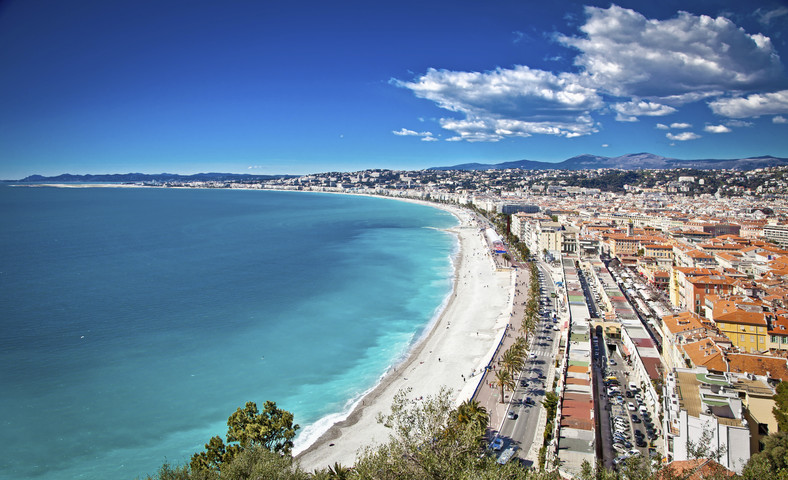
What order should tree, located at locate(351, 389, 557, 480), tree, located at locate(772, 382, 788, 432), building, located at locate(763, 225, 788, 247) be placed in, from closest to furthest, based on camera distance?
tree, located at locate(351, 389, 557, 480)
tree, located at locate(772, 382, 788, 432)
building, located at locate(763, 225, 788, 247)

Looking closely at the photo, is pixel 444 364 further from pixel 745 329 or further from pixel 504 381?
pixel 745 329

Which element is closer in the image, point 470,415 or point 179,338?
point 470,415

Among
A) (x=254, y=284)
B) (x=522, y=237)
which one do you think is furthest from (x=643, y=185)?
(x=254, y=284)

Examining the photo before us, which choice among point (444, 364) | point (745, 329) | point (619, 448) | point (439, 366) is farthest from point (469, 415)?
point (745, 329)

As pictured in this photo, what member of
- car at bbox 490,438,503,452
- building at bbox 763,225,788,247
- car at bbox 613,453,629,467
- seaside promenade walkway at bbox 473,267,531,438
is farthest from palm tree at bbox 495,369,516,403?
building at bbox 763,225,788,247

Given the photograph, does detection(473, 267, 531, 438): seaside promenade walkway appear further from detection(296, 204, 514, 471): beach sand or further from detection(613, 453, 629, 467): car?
detection(613, 453, 629, 467): car

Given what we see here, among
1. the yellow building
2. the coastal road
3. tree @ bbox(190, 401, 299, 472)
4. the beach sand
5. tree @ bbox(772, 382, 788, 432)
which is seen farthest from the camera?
the yellow building
